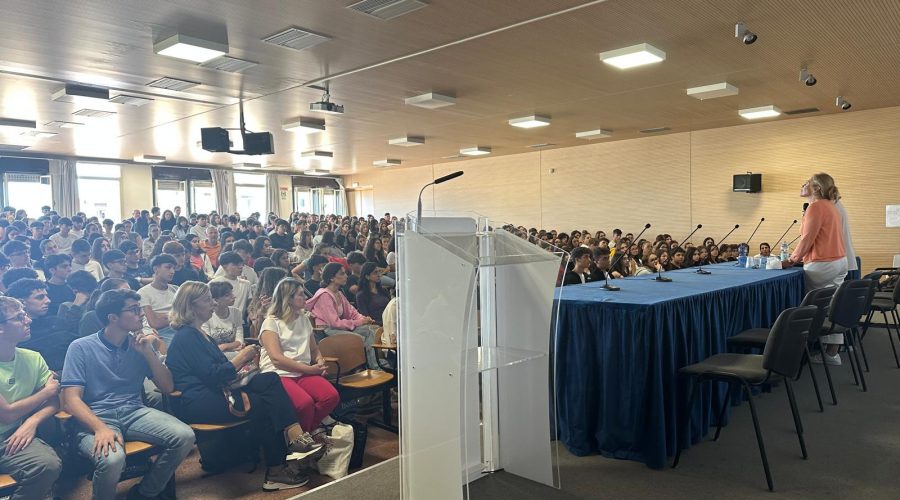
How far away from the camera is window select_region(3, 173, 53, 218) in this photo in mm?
13586

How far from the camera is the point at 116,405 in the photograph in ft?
9.20

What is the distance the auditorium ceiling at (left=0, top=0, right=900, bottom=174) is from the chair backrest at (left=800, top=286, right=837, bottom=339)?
6.59 feet

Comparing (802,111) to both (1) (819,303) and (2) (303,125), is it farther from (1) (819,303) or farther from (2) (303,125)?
(2) (303,125)

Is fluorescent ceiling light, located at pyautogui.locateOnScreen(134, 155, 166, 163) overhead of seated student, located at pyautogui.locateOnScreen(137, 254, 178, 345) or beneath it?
overhead

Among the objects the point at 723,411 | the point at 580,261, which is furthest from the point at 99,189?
the point at 723,411

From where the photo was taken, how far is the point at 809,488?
9.75 feet

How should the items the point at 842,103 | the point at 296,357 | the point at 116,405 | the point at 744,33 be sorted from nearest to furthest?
the point at 116,405, the point at 296,357, the point at 744,33, the point at 842,103

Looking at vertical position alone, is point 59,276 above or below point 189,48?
below

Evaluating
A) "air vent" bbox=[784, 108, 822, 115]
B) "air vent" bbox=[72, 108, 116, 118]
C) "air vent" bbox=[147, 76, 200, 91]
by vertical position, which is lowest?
"air vent" bbox=[147, 76, 200, 91]

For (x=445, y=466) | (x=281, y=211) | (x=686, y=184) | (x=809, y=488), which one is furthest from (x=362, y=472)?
(x=281, y=211)

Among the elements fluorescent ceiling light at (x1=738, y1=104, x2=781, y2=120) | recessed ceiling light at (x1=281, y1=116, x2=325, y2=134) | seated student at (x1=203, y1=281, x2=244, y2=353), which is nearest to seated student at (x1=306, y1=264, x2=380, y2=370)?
seated student at (x1=203, y1=281, x2=244, y2=353)

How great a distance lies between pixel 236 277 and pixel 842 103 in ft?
25.8

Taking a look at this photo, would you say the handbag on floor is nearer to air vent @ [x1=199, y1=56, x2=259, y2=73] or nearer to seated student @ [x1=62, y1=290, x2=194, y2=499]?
seated student @ [x1=62, y1=290, x2=194, y2=499]

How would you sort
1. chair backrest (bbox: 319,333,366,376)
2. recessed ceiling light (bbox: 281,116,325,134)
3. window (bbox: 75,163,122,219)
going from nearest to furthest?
chair backrest (bbox: 319,333,366,376) → recessed ceiling light (bbox: 281,116,325,134) → window (bbox: 75,163,122,219)
